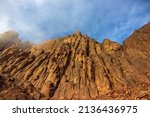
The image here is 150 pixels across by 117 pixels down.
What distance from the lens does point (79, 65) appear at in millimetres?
80812

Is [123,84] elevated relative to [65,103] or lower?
elevated

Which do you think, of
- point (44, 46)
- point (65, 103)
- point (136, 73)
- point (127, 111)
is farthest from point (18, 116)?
point (44, 46)

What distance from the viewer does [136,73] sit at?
244 ft

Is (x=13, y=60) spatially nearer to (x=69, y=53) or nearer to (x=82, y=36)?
(x=69, y=53)

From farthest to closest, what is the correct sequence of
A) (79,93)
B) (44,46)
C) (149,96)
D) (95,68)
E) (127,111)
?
(44,46)
(95,68)
(79,93)
(149,96)
(127,111)

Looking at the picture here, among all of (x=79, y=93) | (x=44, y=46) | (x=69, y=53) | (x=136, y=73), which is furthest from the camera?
(x=44, y=46)

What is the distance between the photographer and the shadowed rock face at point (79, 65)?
7088 centimetres

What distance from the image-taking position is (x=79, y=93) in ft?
225

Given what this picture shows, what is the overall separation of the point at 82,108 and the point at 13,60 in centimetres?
7196

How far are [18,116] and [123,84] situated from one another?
55.8 m

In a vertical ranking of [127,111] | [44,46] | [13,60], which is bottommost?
[127,111]

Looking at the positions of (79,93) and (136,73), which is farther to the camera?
(136,73)

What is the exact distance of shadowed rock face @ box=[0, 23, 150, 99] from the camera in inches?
2790

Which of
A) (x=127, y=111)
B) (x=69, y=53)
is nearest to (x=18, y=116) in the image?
(x=127, y=111)
